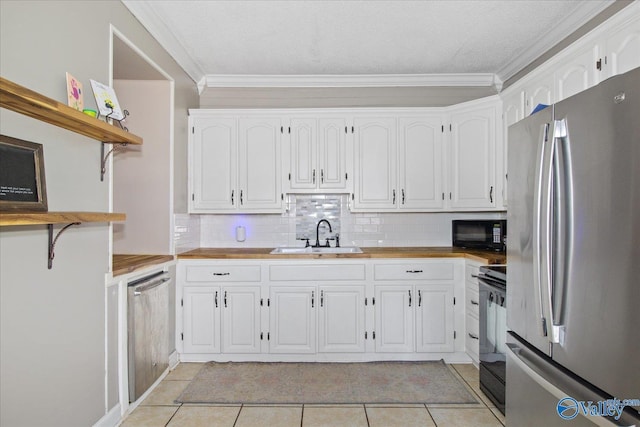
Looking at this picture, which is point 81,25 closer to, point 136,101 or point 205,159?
point 136,101

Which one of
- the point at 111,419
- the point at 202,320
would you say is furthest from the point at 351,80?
the point at 111,419

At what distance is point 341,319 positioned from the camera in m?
3.01

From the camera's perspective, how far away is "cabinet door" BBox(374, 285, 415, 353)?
301 centimetres

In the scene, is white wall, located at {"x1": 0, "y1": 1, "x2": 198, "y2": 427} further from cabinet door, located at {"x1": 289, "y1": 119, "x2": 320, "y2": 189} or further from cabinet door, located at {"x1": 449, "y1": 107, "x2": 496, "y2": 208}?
cabinet door, located at {"x1": 449, "y1": 107, "x2": 496, "y2": 208}

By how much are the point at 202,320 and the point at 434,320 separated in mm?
1998

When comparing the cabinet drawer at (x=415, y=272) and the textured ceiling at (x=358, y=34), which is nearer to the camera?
the textured ceiling at (x=358, y=34)

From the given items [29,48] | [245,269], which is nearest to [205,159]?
[245,269]

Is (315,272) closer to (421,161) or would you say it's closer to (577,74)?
(421,161)

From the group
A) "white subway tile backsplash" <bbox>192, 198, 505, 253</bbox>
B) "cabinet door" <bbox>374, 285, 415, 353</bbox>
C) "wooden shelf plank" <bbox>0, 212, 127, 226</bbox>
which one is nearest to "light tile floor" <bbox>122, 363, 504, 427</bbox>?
"cabinet door" <bbox>374, 285, 415, 353</bbox>

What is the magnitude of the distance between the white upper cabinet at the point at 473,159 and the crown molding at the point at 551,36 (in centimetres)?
52

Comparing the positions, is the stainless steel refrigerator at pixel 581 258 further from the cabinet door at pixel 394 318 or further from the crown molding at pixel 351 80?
the crown molding at pixel 351 80

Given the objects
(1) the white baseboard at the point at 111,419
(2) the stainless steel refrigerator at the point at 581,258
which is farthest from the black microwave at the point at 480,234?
(1) the white baseboard at the point at 111,419

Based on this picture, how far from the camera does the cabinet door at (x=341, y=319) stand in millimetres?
Result: 3002

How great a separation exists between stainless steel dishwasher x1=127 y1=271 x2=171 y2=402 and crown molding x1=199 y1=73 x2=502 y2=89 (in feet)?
6.54
